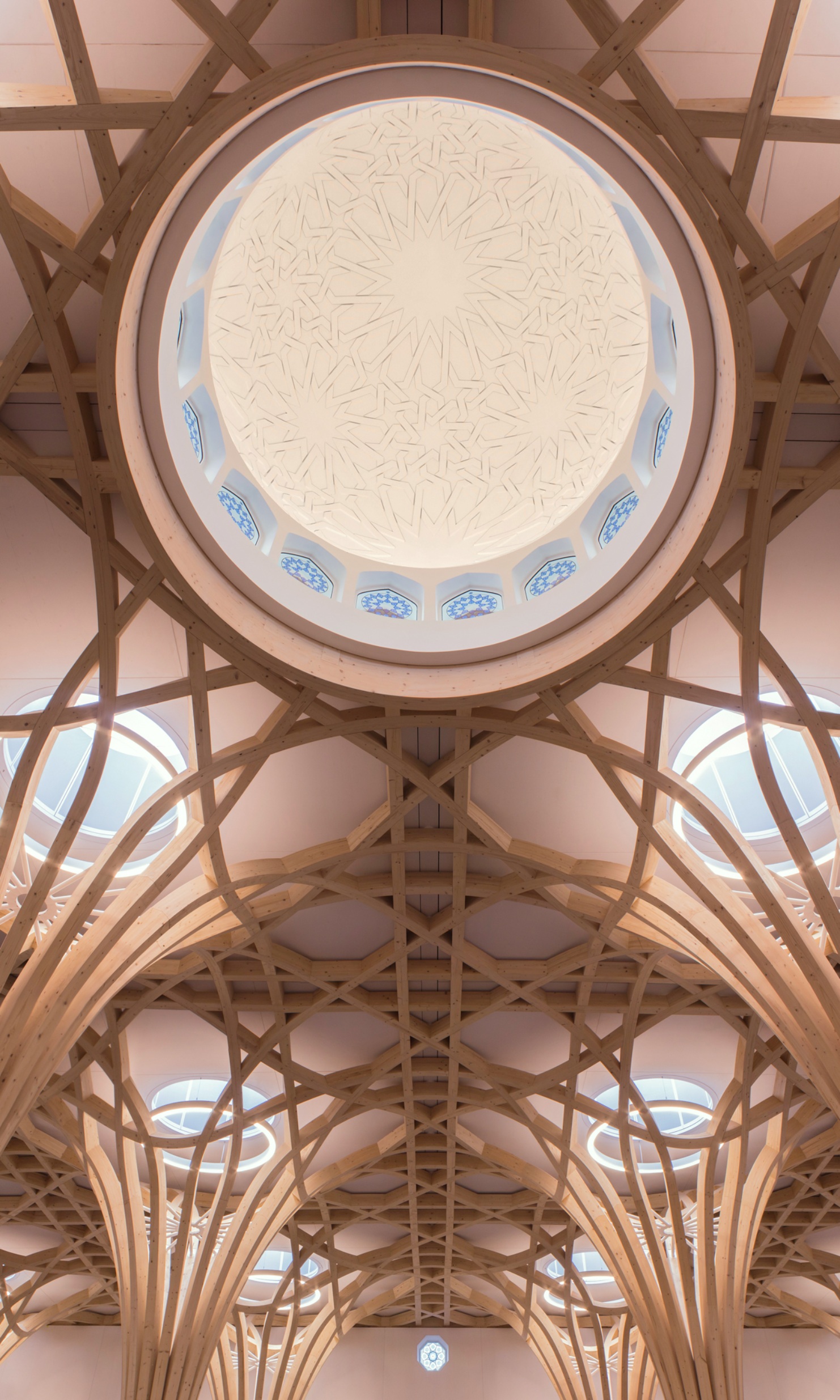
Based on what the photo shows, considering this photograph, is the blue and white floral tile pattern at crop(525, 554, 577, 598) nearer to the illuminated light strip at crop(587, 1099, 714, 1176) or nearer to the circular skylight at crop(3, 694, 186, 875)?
the circular skylight at crop(3, 694, 186, 875)

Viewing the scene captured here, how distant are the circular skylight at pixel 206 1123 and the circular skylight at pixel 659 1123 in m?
9.03

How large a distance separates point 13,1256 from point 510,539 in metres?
28.7

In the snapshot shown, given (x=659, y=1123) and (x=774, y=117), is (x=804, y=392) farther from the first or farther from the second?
(x=659, y=1123)

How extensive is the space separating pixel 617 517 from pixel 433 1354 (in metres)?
34.9

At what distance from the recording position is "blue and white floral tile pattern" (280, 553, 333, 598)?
667 inches

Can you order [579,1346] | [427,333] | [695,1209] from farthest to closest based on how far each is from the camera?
[579,1346], [695,1209], [427,333]

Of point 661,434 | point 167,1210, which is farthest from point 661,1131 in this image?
point 661,434

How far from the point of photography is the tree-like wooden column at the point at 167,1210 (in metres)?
22.8

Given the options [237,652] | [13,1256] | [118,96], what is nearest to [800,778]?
[237,652]

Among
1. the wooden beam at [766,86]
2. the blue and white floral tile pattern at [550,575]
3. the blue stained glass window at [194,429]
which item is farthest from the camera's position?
the blue and white floral tile pattern at [550,575]

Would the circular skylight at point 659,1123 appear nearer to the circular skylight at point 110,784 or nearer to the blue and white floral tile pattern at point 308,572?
the circular skylight at point 110,784

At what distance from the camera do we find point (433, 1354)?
120ft

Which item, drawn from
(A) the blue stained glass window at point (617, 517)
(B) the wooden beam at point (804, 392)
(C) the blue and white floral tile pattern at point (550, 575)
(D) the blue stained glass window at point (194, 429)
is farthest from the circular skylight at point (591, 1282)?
(B) the wooden beam at point (804, 392)

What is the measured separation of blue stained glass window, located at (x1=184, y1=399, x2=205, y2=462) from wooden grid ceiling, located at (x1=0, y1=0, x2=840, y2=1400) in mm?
2082
